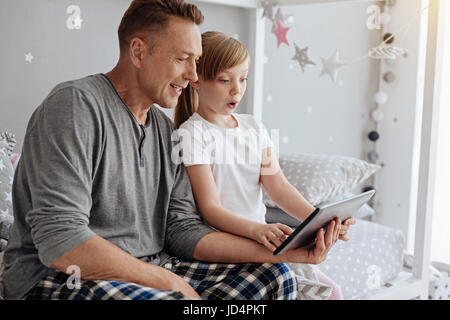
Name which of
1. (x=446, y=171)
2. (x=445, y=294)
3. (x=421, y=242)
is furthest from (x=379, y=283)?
(x=446, y=171)

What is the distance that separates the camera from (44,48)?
1703 mm

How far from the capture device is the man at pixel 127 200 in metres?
0.97

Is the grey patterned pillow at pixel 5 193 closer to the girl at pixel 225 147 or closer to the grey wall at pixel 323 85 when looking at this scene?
the girl at pixel 225 147

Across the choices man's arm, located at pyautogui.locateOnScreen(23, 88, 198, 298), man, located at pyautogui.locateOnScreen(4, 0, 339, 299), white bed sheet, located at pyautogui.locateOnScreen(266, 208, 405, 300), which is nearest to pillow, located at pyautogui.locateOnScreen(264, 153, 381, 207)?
→ white bed sheet, located at pyautogui.locateOnScreen(266, 208, 405, 300)

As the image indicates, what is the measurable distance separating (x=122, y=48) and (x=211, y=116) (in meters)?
0.32

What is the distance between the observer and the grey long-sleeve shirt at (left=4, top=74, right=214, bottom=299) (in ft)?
3.18

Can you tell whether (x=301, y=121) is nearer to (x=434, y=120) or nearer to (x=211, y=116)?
(x=434, y=120)

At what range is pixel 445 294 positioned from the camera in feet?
6.90

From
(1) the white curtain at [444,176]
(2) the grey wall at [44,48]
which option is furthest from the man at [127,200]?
(1) the white curtain at [444,176]

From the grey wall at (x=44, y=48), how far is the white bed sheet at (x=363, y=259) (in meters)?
0.75

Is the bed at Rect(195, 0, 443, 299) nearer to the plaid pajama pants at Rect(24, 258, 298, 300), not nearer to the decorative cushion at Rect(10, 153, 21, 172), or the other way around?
the plaid pajama pants at Rect(24, 258, 298, 300)

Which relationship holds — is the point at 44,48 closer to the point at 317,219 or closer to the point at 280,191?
the point at 280,191

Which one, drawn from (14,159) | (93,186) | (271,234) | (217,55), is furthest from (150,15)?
(14,159)

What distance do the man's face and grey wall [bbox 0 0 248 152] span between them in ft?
2.11
